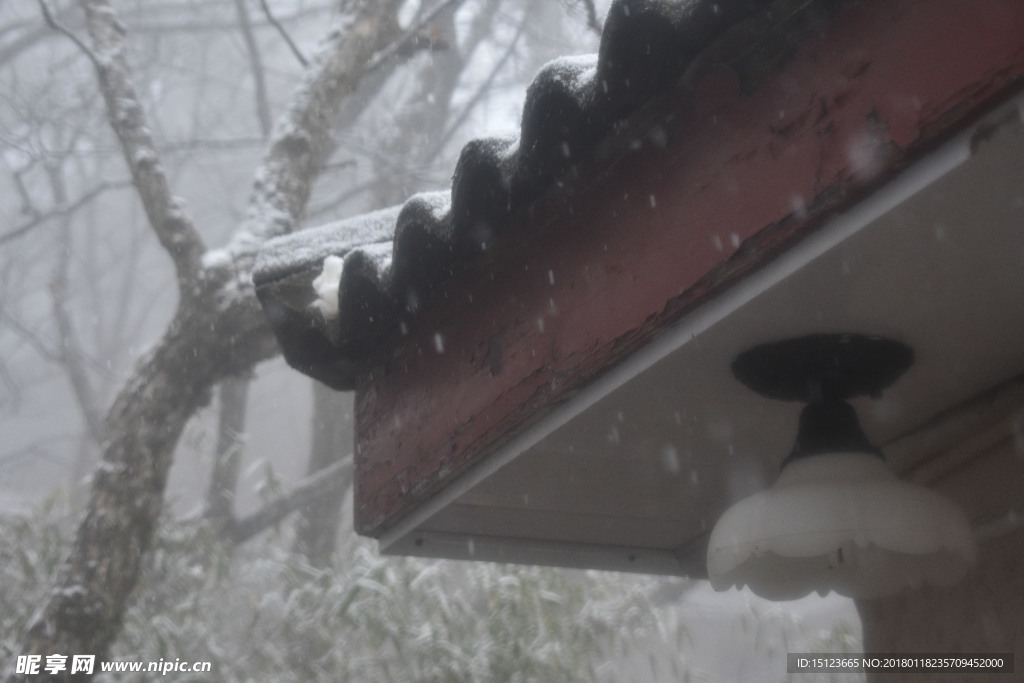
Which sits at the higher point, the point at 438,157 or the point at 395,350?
the point at 438,157

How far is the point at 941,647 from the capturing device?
62.7 inches

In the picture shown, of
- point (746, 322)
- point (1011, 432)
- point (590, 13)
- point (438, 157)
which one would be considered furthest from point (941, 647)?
point (438, 157)

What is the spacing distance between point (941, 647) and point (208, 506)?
5.42 metres

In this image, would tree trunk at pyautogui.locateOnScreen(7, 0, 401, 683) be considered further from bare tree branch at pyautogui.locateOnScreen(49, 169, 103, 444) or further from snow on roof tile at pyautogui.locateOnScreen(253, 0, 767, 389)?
bare tree branch at pyautogui.locateOnScreen(49, 169, 103, 444)

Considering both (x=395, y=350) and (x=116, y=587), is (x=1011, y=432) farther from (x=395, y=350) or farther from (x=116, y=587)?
(x=116, y=587)

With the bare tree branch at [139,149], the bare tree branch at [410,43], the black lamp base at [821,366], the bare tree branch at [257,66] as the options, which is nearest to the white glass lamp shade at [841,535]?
the black lamp base at [821,366]

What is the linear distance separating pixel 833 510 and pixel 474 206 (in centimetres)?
66

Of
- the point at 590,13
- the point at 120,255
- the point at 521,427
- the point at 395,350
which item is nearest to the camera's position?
the point at 521,427

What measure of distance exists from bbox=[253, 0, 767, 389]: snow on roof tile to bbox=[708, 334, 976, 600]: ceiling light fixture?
396 mm

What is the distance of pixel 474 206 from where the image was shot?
4.25ft

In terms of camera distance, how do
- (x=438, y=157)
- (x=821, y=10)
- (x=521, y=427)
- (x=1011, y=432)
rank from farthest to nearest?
(x=438, y=157)
(x=1011, y=432)
(x=521, y=427)
(x=821, y=10)

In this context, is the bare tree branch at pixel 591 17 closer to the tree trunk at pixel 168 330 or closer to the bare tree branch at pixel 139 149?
the tree trunk at pixel 168 330

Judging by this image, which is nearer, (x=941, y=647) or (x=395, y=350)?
(x=941, y=647)

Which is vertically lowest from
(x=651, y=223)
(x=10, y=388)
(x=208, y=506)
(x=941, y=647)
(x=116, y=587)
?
(x=941, y=647)
